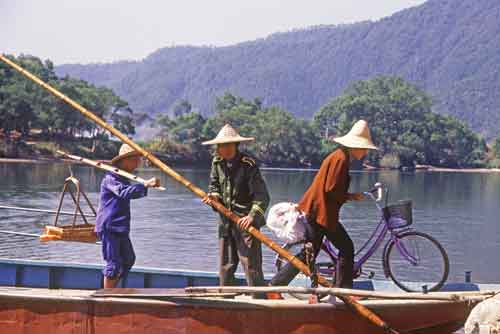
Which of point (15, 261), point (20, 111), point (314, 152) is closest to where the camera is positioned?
point (15, 261)

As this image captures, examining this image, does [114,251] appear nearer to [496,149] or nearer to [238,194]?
[238,194]

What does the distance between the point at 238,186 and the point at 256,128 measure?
4449 inches

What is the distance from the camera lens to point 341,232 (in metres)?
8.65

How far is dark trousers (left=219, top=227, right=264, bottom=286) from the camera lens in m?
8.76

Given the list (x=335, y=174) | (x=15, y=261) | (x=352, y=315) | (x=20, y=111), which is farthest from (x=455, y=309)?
(x=20, y=111)

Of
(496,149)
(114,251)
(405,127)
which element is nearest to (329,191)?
(114,251)

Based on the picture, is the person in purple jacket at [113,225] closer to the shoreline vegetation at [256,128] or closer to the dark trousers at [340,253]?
the dark trousers at [340,253]

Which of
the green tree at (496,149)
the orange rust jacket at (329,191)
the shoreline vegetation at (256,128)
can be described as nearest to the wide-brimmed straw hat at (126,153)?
the orange rust jacket at (329,191)

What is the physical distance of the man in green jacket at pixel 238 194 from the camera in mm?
8695

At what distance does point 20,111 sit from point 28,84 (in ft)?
14.7

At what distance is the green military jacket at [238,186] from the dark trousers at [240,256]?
121 millimetres

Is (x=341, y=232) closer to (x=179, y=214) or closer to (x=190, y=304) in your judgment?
(x=190, y=304)

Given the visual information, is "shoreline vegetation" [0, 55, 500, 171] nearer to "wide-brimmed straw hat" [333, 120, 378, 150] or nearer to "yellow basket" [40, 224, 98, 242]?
"yellow basket" [40, 224, 98, 242]

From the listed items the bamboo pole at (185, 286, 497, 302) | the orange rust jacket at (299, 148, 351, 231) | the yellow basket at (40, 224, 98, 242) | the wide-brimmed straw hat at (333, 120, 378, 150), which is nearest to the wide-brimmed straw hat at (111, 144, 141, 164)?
the yellow basket at (40, 224, 98, 242)
